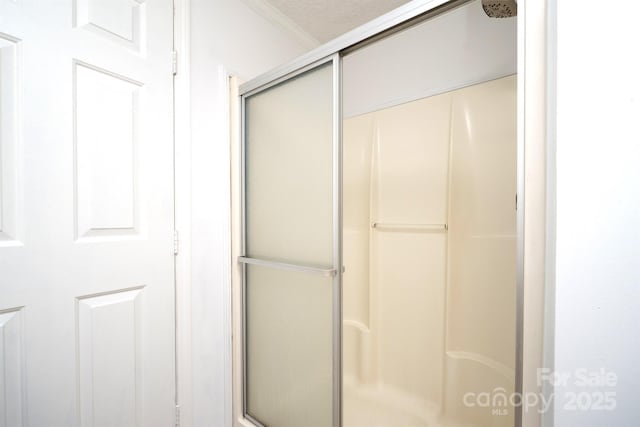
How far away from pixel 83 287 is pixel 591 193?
4.66ft

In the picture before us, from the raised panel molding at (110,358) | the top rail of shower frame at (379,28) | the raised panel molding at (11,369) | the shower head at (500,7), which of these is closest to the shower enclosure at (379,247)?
the top rail of shower frame at (379,28)

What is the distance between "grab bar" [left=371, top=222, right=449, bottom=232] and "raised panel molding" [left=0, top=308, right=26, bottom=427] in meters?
1.63

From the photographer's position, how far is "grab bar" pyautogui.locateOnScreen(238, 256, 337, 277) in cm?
106

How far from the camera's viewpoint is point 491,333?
1.47 meters

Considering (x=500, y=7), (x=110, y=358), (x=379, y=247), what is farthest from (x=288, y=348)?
(x=500, y=7)

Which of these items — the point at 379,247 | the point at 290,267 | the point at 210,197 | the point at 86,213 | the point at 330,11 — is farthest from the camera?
the point at 379,247

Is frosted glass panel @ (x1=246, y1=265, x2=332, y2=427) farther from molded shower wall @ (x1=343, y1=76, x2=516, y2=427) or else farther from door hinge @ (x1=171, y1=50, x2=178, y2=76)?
door hinge @ (x1=171, y1=50, x2=178, y2=76)

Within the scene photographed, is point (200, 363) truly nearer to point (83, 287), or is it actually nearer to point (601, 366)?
point (83, 287)

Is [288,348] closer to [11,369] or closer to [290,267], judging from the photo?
[290,267]

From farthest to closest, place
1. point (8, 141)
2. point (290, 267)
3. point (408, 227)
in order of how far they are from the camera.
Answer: point (408, 227), point (290, 267), point (8, 141)

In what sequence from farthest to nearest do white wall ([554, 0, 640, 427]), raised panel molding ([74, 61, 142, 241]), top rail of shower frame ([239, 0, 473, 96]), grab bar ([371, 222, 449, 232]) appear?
grab bar ([371, 222, 449, 232]) < raised panel molding ([74, 61, 142, 241]) < top rail of shower frame ([239, 0, 473, 96]) < white wall ([554, 0, 640, 427])

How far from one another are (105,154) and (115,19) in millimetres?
497

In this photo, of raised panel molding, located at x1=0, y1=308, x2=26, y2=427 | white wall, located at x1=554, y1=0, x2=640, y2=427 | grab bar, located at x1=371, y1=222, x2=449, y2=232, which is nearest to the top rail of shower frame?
white wall, located at x1=554, y1=0, x2=640, y2=427

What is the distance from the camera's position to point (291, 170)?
1.25m
